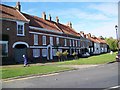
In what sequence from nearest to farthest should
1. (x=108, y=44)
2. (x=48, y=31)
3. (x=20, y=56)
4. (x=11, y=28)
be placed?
(x=11, y=28) < (x=20, y=56) < (x=48, y=31) < (x=108, y=44)

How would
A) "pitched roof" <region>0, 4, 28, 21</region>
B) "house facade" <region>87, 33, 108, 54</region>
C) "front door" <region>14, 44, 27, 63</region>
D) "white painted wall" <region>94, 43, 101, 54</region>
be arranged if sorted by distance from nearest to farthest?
1. "pitched roof" <region>0, 4, 28, 21</region>
2. "front door" <region>14, 44, 27, 63</region>
3. "house facade" <region>87, 33, 108, 54</region>
4. "white painted wall" <region>94, 43, 101, 54</region>

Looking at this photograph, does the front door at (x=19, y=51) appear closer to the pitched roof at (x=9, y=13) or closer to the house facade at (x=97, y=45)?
the pitched roof at (x=9, y=13)

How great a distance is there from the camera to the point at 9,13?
3747cm

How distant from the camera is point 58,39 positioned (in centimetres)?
5166

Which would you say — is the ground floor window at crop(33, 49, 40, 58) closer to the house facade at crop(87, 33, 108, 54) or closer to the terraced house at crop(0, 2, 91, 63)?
the terraced house at crop(0, 2, 91, 63)

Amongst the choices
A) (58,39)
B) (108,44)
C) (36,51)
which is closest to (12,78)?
(36,51)

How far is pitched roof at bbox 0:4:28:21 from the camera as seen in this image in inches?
1394

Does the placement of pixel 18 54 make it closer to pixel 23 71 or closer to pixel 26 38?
pixel 26 38

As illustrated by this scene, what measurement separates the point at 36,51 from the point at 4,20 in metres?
10.3

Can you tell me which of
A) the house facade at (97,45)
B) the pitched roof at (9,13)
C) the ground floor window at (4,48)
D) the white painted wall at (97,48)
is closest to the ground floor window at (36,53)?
the pitched roof at (9,13)

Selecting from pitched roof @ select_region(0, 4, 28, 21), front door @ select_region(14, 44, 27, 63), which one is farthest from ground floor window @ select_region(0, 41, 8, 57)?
pitched roof @ select_region(0, 4, 28, 21)

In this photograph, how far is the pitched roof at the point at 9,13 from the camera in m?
35.4

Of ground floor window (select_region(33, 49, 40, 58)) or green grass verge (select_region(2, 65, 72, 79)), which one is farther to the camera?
ground floor window (select_region(33, 49, 40, 58))

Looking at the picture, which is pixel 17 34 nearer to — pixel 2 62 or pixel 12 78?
pixel 2 62
